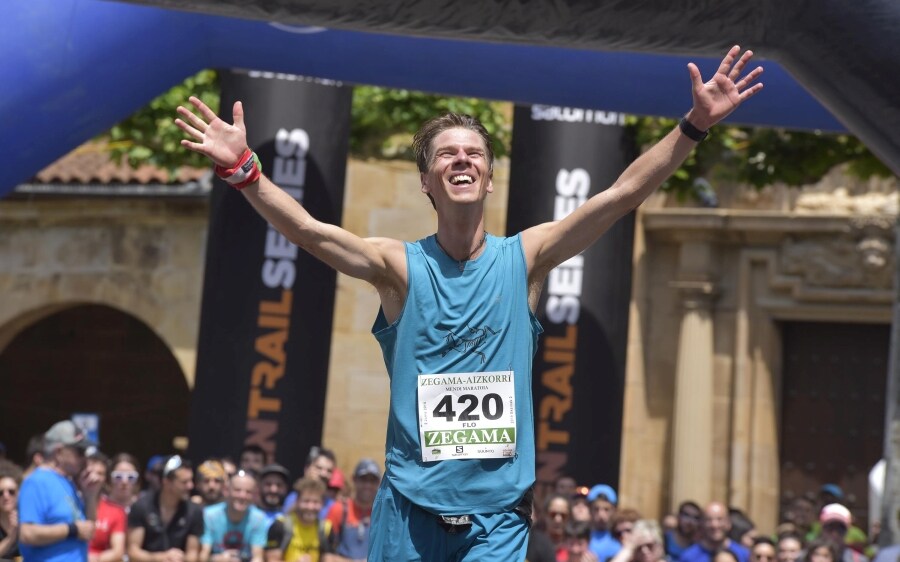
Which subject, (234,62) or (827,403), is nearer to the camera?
(234,62)

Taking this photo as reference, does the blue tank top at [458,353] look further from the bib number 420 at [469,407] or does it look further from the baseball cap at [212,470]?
the baseball cap at [212,470]

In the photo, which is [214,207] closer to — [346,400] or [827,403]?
[346,400]

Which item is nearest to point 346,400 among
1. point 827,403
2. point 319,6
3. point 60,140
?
point 827,403

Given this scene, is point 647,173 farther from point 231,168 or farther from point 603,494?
point 603,494

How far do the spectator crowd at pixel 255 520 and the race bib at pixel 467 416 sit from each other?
4.40 meters

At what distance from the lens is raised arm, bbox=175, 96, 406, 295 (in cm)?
395

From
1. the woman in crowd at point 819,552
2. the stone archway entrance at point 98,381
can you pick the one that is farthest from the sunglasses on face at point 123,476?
the stone archway entrance at point 98,381

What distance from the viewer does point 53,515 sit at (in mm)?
7777

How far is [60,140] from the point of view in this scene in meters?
7.36

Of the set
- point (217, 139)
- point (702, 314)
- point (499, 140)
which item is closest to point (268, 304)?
point (499, 140)

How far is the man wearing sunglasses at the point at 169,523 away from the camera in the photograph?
8.74 meters

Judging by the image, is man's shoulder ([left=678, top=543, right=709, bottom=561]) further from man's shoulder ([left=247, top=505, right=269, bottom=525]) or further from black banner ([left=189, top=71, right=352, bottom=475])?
man's shoulder ([left=247, top=505, right=269, bottom=525])

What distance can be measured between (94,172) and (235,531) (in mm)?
8195

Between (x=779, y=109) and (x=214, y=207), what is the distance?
372 cm
